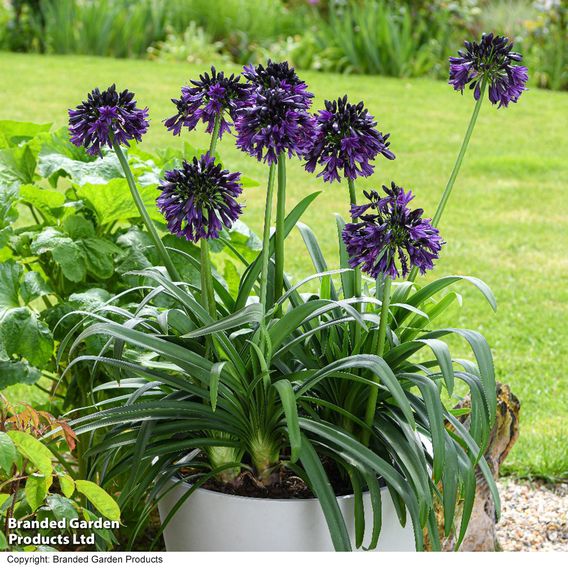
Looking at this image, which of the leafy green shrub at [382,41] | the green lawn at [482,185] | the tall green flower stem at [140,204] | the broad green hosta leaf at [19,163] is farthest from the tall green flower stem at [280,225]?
the leafy green shrub at [382,41]

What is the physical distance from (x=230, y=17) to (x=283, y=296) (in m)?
8.24

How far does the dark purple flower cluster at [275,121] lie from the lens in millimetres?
1893

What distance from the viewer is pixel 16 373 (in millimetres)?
2555

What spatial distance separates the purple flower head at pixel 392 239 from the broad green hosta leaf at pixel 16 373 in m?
1.02

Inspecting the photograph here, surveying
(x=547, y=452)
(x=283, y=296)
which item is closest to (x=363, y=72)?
(x=547, y=452)

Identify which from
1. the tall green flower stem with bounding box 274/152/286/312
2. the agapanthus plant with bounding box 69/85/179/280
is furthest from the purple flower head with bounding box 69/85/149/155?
the tall green flower stem with bounding box 274/152/286/312

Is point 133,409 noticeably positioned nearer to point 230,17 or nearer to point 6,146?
point 6,146

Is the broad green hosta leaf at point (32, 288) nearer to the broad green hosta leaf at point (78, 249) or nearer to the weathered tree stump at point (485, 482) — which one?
the broad green hosta leaf at point (78, 249)

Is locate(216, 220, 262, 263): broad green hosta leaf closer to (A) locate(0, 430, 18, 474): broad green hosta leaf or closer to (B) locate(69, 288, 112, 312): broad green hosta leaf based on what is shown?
(B) locate(69, 288, 112, 312): broad green hosta leaf

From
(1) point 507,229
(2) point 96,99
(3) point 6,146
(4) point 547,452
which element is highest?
(2) point 96,99

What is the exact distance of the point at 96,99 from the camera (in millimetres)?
2064

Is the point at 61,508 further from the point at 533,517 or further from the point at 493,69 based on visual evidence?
the point at 533,517

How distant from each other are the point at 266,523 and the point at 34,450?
53 centimetres

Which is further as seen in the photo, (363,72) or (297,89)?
(363,72)
